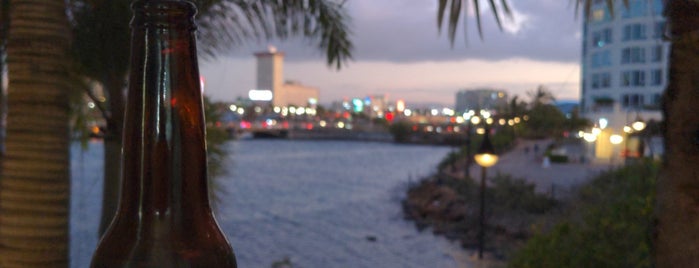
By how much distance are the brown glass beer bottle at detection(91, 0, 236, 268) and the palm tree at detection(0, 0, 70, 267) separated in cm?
171

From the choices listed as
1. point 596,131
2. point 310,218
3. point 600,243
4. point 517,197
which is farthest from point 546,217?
point 596,131

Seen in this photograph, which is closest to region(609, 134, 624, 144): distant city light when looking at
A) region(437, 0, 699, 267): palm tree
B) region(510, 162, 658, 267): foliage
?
region(510, 162, 658, 267): foliage

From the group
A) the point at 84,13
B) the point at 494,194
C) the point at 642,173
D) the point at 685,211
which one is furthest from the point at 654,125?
the point at 494,194

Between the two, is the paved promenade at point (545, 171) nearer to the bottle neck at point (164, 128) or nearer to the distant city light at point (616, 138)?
the distant city light at point (616, 138)

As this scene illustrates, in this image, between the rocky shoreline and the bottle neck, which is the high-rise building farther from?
the bottle neck

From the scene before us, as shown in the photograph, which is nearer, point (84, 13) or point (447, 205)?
point (84, 13)

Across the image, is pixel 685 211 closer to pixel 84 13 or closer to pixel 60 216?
pixel 60 216

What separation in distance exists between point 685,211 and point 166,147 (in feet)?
9.96

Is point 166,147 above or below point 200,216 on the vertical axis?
above

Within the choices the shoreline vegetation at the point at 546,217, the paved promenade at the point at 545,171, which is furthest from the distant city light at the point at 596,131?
the shoreline vegetation at the point at 546,217

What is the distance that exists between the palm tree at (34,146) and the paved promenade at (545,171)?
2472cm

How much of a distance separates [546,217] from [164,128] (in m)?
18.6

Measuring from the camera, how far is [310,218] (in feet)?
104

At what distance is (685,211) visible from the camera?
339cm
